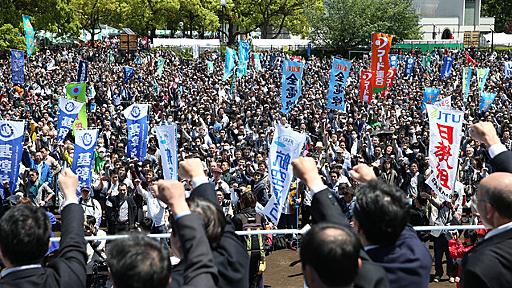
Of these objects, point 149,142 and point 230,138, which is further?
point 230,138

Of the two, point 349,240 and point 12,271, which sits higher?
point 349,240

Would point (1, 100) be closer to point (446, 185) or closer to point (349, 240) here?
point (446, 185)

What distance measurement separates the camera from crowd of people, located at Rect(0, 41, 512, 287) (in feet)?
8.91

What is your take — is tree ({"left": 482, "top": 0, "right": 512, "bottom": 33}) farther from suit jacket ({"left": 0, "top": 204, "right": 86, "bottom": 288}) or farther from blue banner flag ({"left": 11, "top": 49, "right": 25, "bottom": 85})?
suit jacket ({"left": 0, "top": 204, "right": 86, "bottom": 288})

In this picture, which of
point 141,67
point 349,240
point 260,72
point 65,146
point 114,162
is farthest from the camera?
point 141,67

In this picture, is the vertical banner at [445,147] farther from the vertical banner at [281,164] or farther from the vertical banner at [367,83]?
the vertical banner at [367,83]

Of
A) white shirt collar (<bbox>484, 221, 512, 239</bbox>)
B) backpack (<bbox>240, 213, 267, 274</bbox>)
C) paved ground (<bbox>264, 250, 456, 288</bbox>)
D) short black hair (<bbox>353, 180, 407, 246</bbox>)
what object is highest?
short black hair (<bbox>353, 180, 407, 246</bbox>)

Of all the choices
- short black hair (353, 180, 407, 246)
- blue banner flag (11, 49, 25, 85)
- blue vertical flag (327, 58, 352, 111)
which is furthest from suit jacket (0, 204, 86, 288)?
Result: blue banner flag (11, 49, 25, 85)

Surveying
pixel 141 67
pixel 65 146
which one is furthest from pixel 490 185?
pixel 141 67

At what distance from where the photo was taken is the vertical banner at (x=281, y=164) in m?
8.27

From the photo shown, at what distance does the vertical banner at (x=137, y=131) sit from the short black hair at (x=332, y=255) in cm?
1112

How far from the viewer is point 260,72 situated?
3272 cm

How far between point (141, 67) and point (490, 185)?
3429 centimetres

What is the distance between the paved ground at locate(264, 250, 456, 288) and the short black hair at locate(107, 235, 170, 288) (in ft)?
23.4
